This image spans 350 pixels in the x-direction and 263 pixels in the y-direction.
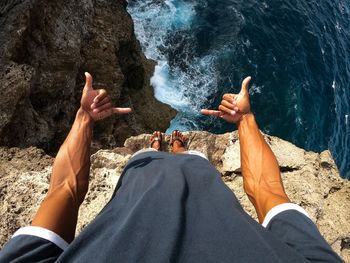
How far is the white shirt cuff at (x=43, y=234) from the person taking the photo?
2954mm

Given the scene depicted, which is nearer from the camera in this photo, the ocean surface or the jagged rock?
the jagged rock

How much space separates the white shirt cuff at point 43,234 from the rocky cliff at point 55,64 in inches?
137

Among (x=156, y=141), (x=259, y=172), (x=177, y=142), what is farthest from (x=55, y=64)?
(x=259, y=172)

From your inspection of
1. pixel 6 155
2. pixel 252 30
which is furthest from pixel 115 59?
pixel 252 30

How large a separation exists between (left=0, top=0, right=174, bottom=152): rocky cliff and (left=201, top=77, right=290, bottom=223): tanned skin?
3365mm

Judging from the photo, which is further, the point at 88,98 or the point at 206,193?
the point at 88,98

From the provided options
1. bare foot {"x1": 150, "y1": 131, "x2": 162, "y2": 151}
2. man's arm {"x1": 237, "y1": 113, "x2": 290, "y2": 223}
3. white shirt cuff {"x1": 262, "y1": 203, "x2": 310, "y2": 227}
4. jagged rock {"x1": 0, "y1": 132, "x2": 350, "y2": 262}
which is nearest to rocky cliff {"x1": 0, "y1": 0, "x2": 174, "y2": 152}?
jagged rock {"x1": 0, "y1": 132, "x2": 350, "y2": 262}

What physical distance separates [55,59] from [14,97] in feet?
5.13

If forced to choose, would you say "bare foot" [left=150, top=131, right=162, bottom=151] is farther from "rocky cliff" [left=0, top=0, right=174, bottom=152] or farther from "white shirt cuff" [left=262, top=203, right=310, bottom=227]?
"white shirt cuff" [left=262, top=203, right=310, bottom=227]

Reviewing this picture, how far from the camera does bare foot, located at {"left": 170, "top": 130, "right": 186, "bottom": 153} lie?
5.84 meters

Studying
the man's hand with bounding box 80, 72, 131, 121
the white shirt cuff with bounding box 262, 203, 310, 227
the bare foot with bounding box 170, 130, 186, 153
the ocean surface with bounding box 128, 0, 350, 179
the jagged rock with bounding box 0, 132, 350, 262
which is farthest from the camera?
the ocean surface with bounding box 128, 0, 350, 179

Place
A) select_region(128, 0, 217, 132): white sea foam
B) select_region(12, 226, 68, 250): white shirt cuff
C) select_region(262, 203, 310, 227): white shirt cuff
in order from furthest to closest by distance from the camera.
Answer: select_region(128, 0, 217, 132): white sea foam
select_region(262, 203, 310, 227): white shirt cuff
select_region(12, 226, 68, 250): white shirt cuff

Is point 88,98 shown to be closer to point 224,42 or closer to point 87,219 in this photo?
point 87,219

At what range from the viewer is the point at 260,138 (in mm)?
4707
